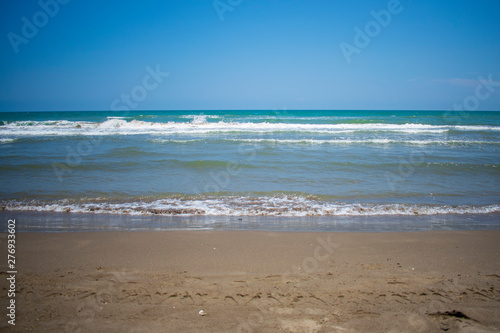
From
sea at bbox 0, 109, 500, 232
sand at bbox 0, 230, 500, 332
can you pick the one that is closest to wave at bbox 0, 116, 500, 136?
sea at bbox 0, 109, 500, 232

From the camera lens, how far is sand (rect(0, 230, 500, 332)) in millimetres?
2699

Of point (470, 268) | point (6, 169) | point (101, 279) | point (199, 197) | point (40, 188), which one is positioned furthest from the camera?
point (6, 169)

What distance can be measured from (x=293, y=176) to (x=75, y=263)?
718 centimetres

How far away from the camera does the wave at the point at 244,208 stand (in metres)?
6.41

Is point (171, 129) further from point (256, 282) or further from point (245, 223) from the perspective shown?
point (256, 282)

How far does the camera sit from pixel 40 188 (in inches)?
319

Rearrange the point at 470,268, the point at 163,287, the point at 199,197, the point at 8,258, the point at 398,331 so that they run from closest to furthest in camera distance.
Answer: the point at 398,331, the point at 163,287, the point at 470,268, the point at 8,258, the point at 199,197

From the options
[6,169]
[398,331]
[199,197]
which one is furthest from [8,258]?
[6,169]

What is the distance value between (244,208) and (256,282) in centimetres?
338

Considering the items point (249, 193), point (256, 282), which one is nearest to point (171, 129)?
point (249, 193)

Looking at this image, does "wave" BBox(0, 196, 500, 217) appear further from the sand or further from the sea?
the sand

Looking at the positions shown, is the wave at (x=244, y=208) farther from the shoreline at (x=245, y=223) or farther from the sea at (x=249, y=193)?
the shoreline at (x=245, y=223)

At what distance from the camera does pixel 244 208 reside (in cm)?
672

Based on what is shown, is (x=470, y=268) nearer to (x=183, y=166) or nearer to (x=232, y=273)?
(x=232, y=273)
